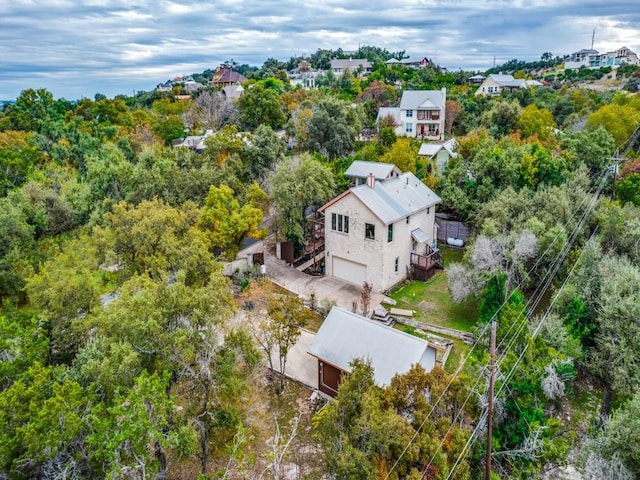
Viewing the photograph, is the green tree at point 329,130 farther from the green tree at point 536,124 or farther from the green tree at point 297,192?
the green tree at point 536,124

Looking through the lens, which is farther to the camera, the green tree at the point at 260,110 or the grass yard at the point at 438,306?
the green tree at the point at 260,110

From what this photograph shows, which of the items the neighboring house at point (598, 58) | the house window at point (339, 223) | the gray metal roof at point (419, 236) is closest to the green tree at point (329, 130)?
the house window at point (339, 223)

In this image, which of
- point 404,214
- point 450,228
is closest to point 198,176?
point 404,214

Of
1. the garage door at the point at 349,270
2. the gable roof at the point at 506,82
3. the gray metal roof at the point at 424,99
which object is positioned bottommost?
the garage door at the point at 349,270

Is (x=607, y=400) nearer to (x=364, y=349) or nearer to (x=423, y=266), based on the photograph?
(x=364, y=349)

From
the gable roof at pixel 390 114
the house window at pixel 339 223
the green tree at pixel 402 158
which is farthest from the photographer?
the gable roof at pixel 390 114

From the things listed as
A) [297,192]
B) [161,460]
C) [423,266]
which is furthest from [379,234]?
[161,460]
